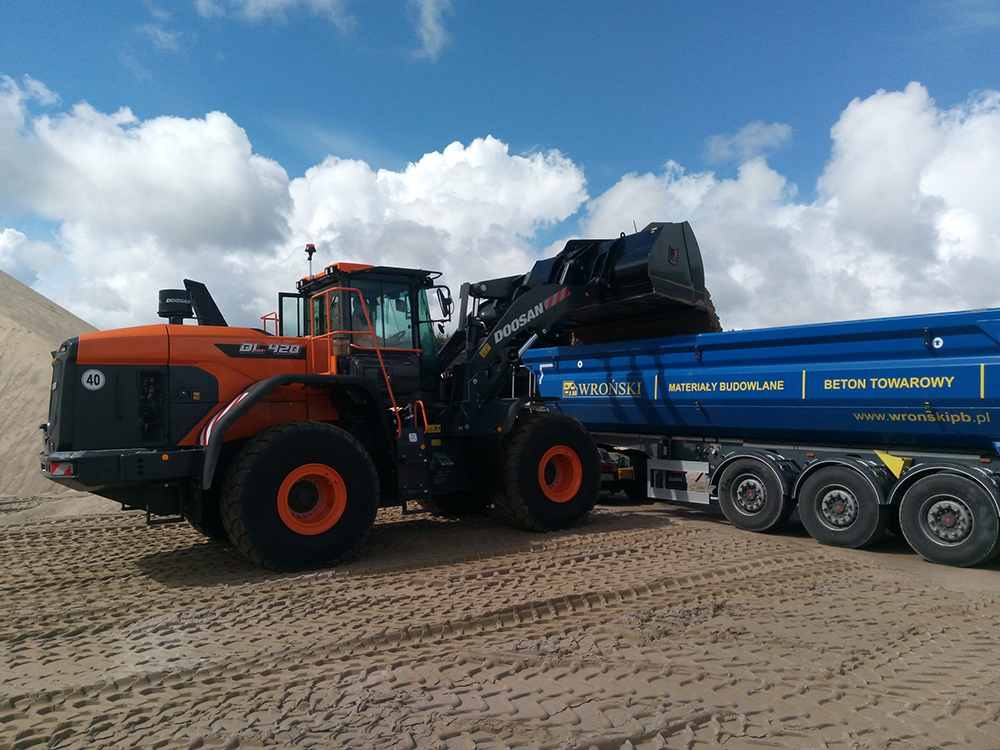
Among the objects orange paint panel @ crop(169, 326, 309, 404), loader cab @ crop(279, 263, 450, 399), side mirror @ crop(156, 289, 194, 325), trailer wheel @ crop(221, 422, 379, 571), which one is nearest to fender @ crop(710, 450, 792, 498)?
loader cab @ crop(279, 263, 450, 399)

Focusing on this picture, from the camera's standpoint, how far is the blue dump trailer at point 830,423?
6445 millimetres

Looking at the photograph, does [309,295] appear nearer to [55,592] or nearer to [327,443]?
[327,443]

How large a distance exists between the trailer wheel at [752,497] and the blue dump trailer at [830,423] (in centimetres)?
2

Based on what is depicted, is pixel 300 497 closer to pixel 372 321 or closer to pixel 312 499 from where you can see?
pixel 312 499

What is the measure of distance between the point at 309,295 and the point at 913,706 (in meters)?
6.58

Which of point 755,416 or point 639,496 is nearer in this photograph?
point 755,416

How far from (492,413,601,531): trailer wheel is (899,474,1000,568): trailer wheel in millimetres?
3279

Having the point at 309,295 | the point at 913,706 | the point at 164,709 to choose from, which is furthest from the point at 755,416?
the point at 164,709

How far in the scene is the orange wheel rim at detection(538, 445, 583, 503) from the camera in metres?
8.12

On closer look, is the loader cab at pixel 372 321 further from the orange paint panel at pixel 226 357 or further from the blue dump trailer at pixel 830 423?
the blue dump trailer at pixel 830 423

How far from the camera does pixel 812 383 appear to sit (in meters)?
7.48

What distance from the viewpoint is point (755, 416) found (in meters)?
8.08

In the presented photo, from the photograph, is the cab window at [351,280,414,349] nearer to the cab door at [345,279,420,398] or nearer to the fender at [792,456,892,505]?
the cab door at [345,279,420,398]

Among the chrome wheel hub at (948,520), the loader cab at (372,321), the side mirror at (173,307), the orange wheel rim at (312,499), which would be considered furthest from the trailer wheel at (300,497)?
the chrome wheel hub at (948,520)
